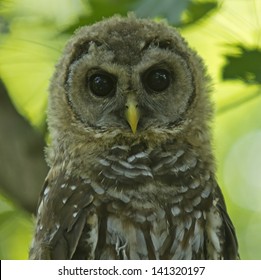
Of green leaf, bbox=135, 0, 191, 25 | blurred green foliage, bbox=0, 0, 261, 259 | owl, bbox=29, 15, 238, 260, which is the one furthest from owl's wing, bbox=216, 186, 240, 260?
green leaf, bbox=135, 0, 191, 25

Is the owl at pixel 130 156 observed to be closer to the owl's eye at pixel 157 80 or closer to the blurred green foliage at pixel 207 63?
the owl's eye at pixel 157 80

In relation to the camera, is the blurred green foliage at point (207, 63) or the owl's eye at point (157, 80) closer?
the blurred green foliage at point (207, 63)

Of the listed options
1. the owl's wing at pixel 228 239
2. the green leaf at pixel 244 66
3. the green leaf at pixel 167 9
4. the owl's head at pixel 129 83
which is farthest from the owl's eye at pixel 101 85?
the owl's wing at pixel 228 239

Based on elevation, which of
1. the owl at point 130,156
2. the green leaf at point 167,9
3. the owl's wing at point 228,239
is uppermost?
the green leaf at point 167,9

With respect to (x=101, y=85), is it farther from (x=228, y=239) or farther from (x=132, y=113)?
(x=228, y=239)

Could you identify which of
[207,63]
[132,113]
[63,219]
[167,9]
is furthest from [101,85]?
[207,63]

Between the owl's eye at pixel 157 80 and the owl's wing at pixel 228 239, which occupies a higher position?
the owl's eye at pixel 157 80
